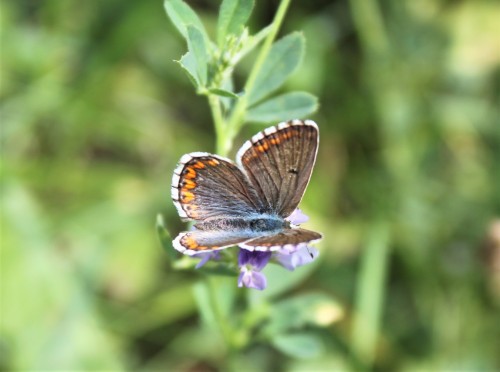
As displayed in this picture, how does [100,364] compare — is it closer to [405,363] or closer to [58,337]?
[58,337]

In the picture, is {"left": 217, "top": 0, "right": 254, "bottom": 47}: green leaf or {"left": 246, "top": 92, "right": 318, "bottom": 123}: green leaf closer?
{"left": 217, "top": 0, "right": 254, "bottom": 47}: green leaf

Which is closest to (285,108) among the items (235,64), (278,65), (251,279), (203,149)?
(278,65)

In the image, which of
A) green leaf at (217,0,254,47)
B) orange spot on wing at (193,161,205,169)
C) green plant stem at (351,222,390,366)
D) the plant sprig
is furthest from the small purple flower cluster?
green plant stem at (351,222,390,366)

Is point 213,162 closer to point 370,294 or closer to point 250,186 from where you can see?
point 250,186

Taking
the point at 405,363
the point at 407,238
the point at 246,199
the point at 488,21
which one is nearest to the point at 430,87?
the point at 488,21

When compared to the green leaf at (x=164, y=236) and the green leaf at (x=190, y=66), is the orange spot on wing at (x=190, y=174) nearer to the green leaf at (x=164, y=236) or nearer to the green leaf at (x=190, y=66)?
the green leaf at (x=164, y=236)

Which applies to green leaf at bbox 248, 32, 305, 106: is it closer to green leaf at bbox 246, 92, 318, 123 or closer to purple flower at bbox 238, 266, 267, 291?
green leaf at bbox 246, 92, 318, 123
